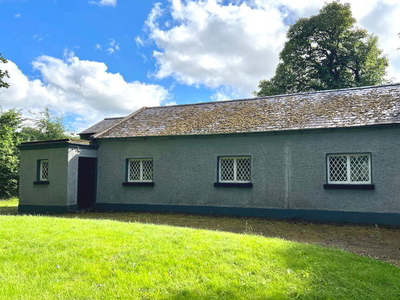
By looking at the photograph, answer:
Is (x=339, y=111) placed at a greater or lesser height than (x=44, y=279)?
greater

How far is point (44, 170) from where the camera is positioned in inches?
597

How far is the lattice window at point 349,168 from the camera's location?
1120cm

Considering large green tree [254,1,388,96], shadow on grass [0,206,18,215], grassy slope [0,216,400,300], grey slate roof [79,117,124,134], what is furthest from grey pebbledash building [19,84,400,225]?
large green tree [254,1,388,96]

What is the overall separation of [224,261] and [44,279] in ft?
8.83

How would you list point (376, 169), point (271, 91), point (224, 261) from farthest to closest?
point (271, 91) < point (376, 169) < point (224, 261)

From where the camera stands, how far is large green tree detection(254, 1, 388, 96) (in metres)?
28.1

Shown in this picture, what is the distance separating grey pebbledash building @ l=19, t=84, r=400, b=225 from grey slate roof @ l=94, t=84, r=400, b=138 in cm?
5

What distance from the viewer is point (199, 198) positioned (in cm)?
1355

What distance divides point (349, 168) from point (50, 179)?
484 inches

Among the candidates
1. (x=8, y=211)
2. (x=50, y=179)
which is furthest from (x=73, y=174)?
(x=8, y=211)

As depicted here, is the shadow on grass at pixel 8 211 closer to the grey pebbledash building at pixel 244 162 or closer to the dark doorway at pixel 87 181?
the grey pebbledash building at pixel 244 162

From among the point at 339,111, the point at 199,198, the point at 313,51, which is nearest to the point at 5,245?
the point at 199,198

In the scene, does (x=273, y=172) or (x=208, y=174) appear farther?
(x=208, y=174)

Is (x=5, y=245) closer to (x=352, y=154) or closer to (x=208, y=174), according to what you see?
(x=208, y=174)
